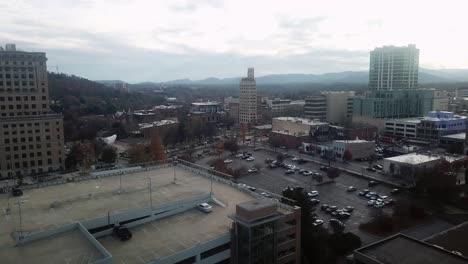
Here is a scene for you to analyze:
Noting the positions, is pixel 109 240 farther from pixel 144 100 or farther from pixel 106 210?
pixel 144 100

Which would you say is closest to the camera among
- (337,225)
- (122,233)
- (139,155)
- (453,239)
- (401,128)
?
(122,233)

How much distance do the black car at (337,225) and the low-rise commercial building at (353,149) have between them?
14.2m

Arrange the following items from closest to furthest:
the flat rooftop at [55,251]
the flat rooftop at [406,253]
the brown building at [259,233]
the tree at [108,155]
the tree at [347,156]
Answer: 1. the flat rooftop at [55,251]
2. the flat rooftop at [406,253]
3. the brown building at [259,233]
4. the tree at [108,155]
5. the tree at [347,156]

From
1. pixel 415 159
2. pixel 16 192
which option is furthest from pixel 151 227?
pixel 415 159

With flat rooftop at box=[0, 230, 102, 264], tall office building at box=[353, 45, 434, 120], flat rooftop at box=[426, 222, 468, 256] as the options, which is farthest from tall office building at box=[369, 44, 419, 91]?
flat rooftop at box=[0, 230, 102, 264]

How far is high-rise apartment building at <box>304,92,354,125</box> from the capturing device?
52.4 metres

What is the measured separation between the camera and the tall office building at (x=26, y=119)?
26891mm

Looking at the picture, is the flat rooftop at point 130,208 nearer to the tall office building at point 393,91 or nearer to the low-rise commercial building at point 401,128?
the low-rise commercial building at point 401,128

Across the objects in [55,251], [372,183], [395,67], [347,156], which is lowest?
[372,183]

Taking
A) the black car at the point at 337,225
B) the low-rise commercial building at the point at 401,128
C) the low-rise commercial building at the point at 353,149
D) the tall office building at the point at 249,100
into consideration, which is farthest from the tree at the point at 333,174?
the tall office building at the point at 249,100

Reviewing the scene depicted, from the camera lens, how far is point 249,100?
55406mm

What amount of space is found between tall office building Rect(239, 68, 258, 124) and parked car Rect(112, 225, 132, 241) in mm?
44159

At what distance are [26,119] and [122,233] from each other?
20.5 m

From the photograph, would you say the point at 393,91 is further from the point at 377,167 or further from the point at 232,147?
the point at 232,147
